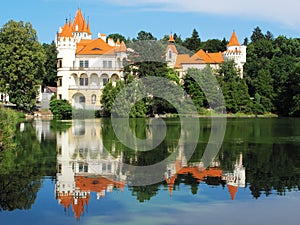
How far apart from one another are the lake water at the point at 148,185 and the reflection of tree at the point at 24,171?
21 mm

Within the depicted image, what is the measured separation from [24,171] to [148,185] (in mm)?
3889

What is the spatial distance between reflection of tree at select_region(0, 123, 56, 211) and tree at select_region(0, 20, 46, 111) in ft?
75.9

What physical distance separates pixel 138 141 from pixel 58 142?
3.66m

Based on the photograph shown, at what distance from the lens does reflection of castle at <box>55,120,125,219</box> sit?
10.5 meters

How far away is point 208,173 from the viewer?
44.2 feet

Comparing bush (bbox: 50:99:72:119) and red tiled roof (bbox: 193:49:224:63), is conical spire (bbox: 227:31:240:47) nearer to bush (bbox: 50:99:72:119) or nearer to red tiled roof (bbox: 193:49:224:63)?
red tiled roof (bbox: 193:49:224:63)

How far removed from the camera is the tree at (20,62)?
140 ft

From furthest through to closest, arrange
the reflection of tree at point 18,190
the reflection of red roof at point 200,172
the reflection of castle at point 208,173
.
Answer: the reflection of red roof at point 200,172 → the reflection of castle at point 208,173 → the reflection of tree at point 18,190

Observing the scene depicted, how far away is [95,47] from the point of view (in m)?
53.8

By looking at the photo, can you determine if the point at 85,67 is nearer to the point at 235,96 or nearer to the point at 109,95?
the point at 109,95

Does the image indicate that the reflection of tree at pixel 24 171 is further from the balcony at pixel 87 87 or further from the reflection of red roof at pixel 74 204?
the balcony at pixel 87 87

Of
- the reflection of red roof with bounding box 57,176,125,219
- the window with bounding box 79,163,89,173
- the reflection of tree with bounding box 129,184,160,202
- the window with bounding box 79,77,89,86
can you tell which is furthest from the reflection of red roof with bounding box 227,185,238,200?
the window with bounding box 79,77,89,86

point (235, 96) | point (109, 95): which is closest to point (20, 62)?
point (109, 95)

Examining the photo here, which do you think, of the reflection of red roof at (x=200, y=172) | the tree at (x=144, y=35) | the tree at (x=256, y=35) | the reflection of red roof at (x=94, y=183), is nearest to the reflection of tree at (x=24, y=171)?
the reflection of red roof at (x=94, y=183)
